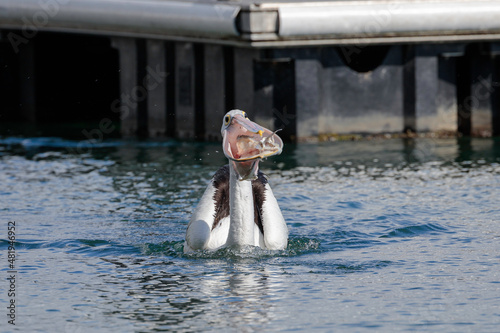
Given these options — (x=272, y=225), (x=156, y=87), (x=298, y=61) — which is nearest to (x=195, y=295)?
(x=272, y=225)

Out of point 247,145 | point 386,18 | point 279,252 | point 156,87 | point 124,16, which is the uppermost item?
point 124,16

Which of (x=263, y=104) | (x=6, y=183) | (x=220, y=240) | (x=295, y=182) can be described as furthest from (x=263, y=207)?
(x=263, y=104)

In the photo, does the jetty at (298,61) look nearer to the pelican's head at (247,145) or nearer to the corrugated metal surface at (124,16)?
the corrugated metal surface at (124,16)

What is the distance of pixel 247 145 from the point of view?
347 inches

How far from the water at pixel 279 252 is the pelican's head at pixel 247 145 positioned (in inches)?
37.4

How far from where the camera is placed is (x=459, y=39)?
54.5 feet

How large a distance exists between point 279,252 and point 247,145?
1433 millimetres

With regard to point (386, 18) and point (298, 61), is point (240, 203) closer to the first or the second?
point (386, 18)

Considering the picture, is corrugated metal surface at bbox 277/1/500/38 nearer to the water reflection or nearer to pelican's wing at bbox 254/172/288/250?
pelican's wing at bbox 254/172/288/250

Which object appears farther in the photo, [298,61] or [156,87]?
[156,87]

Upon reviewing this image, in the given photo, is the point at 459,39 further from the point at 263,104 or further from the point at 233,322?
the point at 233,322

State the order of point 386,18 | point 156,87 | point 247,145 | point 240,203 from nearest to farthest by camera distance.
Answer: point 247,145 < point 240,203 < point 386,18 < point 156,87

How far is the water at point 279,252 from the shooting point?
8086mm

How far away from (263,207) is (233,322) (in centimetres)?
212
